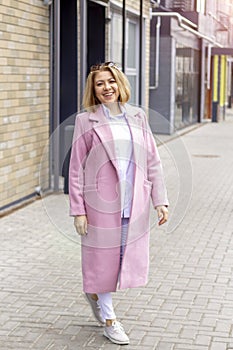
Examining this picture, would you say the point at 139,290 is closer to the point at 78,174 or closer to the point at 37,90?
the point at 78,174

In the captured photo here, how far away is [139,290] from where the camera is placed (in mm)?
6141

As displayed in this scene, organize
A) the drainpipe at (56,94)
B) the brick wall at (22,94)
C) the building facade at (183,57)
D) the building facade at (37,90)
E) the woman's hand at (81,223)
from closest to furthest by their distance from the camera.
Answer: the woman's hand at (81,223)
the brick wall at (22,94)
the building facade at (37,90)
the drainpipe at (56,94)
the building facade at (183,57)

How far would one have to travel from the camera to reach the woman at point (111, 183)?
183 inches

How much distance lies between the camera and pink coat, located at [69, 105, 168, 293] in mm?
4633

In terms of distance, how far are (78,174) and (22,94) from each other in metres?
5.47

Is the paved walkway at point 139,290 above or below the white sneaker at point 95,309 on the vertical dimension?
below

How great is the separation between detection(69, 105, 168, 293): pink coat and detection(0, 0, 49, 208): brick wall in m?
4.66

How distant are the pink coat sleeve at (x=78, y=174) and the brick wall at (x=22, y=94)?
4.66m

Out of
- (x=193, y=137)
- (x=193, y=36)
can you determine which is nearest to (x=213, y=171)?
(x=193, y=137)

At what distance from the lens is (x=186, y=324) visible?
5.26 m

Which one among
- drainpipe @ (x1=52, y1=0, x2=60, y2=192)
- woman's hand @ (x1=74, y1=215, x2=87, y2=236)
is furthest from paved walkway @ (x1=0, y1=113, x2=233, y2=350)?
drainpipe @ (x1=52, y1=0, x2=60, y2=192)

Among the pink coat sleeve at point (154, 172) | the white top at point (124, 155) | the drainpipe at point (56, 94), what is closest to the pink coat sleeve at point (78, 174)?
the white top at point (124, 155)

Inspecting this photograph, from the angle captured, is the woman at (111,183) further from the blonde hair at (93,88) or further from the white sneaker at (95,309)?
the white sneaker at (95,309)

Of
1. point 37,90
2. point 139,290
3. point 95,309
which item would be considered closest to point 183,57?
point 37,90
